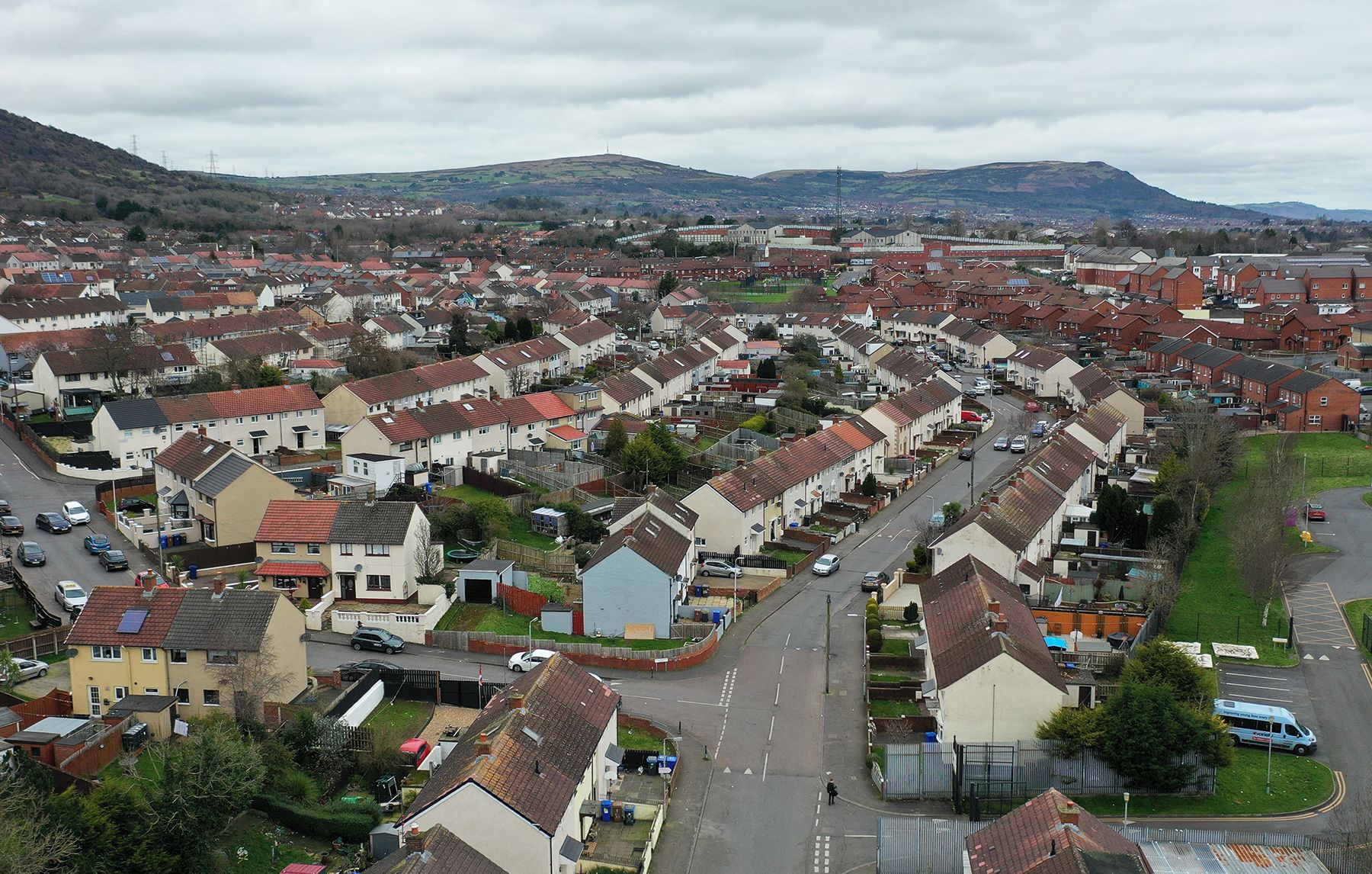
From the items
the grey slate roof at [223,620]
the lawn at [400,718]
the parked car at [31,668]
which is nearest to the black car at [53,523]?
the parked car at [31,668]

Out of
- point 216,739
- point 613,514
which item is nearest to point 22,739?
point 216,739

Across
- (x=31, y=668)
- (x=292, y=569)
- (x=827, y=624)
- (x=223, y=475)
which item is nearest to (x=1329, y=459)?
(x=827, y=624)

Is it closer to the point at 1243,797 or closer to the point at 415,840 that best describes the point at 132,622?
the point at 415,840

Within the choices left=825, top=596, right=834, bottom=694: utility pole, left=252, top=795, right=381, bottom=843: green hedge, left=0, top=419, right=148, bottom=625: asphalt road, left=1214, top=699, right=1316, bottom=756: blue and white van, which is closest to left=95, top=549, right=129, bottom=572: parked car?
left=0, top=419, right=148, bottom=625: asphalt road

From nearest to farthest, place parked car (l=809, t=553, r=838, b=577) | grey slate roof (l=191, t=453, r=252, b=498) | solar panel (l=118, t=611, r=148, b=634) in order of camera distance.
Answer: solar panel (l=118, t=611, r=148, b=634) → parked car (l=809, t=553, r=838, b=577) → grey slate roof (l=191, t=453, r=252, b=498)

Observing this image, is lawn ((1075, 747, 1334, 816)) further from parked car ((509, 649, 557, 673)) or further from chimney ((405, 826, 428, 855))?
parked car ((509, 649, 557, 673))

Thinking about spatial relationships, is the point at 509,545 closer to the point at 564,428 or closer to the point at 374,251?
the point at 564,428
